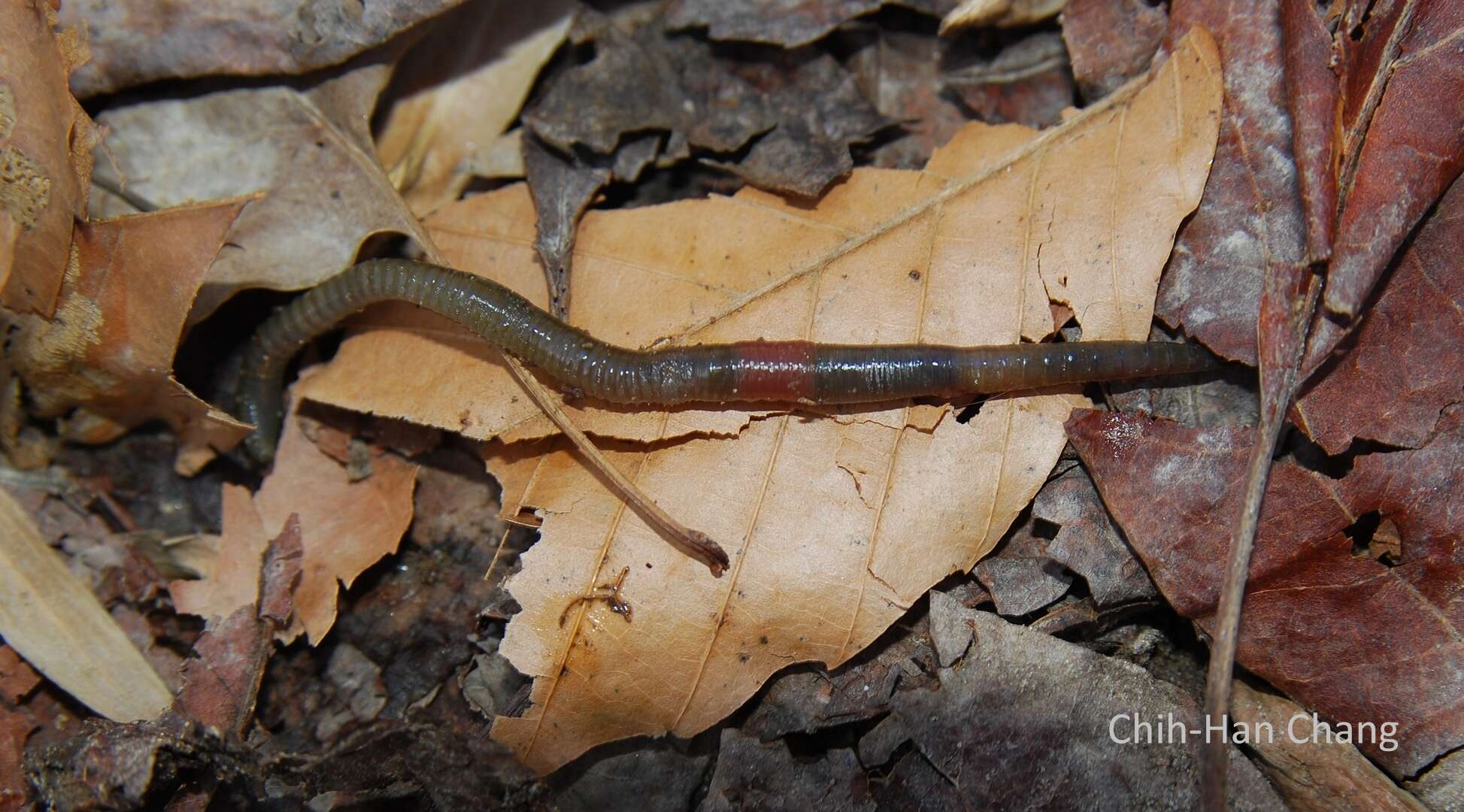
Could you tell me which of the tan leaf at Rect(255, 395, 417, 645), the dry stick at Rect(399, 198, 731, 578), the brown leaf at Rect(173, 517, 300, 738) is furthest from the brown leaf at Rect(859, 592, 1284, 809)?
the brown leaf at Rect(173, 517, 300, 738)

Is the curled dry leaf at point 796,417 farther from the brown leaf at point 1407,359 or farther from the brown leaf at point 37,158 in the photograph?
the brown leaf at point 37,158

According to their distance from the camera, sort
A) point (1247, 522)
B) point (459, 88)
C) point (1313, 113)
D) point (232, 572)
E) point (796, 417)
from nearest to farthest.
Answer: point (1247, 522) → point (1313, 113) → point (796, 417) → point (232, 572) → point (459, 88)

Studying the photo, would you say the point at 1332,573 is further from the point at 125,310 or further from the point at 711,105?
the point at 125,310

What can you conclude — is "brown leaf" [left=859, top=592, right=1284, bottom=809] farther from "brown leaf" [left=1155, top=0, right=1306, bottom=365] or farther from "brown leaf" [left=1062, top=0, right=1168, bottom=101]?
"brown leaf" [left=1062, top=0, right=1168, bottom=101]

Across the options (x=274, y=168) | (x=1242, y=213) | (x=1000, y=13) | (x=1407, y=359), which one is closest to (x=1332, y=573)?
(x=1407, y=359)

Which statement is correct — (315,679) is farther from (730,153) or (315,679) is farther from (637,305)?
(730,153)
